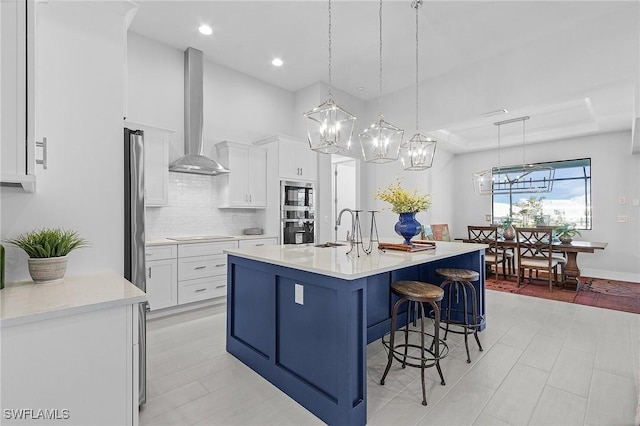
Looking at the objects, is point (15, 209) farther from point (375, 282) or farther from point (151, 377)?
point (375, 282)

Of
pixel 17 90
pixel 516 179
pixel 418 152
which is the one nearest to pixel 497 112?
pixel 418 152

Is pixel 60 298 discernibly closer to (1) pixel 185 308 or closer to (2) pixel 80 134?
(2) pixel 80 134

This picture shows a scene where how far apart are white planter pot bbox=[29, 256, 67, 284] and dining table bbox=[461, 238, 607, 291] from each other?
621cm

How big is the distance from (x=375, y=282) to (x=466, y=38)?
3.43 metres

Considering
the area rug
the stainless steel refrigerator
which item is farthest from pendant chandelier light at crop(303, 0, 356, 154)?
the area rug

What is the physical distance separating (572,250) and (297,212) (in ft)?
15.3

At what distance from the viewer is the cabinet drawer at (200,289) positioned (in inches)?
153

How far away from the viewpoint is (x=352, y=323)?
178 cm

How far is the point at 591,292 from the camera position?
16.4 feet

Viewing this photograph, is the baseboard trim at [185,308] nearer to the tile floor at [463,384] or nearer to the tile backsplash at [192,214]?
the tile floor at [463,384]

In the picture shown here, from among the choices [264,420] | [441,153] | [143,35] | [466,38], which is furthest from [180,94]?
[441,153]

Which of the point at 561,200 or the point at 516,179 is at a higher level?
the point at 516,179

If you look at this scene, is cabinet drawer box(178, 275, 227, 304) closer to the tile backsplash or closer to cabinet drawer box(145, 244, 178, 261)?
cabinet drawer box(145, 244, 178, 261)

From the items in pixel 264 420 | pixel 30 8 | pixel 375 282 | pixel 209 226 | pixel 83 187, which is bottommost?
pixel 264 420
